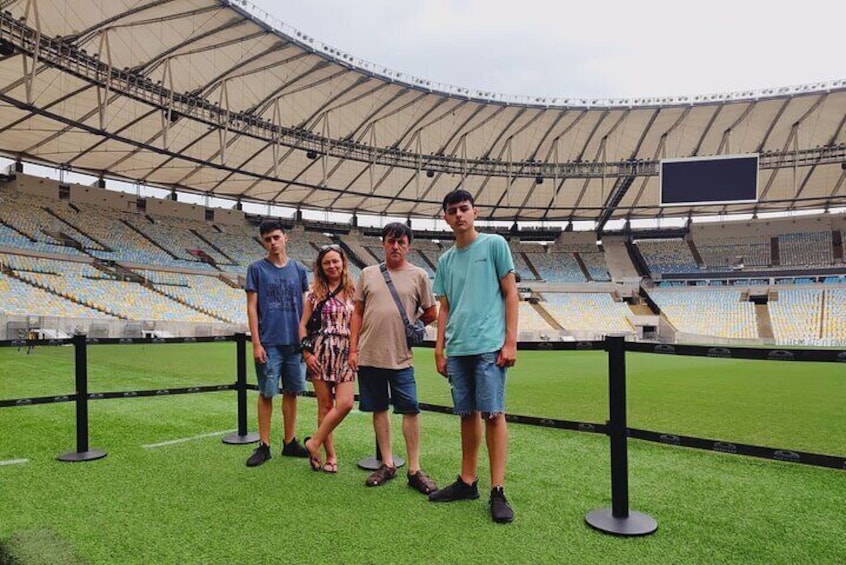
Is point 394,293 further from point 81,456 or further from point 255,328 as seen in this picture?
point 81,456

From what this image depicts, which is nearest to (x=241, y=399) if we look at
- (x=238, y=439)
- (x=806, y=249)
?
(x=238, y=439)

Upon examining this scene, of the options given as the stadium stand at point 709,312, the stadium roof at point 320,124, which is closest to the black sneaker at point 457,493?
the stadium roof at point 320,124

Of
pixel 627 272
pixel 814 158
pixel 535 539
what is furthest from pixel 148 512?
pixel 627 272

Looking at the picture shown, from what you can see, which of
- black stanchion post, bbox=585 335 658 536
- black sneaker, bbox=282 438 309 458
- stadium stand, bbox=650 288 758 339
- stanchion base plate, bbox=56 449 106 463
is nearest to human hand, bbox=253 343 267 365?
black sneaker, bbox=282 438 309 458

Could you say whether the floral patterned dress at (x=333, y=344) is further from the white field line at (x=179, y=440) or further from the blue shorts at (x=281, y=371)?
the white field line at (x=179, y=440)

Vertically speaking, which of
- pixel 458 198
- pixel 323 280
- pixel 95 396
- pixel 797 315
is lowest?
pixel 797 315

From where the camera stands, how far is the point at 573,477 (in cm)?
414

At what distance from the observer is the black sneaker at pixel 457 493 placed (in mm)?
3525

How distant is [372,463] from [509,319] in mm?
1814

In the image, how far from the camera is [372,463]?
14.6 feet

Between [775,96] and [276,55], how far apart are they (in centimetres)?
2646

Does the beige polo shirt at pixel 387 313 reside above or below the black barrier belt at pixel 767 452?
above

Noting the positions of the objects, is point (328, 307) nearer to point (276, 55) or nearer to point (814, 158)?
point (276, 55)

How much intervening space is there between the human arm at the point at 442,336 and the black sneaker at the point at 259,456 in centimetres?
169
